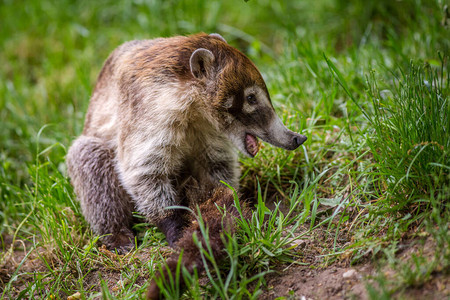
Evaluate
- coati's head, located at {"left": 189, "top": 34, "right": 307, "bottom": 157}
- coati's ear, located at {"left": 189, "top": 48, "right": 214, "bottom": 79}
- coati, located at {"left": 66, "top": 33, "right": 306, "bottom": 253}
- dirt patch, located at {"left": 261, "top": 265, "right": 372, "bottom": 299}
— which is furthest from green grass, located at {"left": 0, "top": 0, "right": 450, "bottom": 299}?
coati's ear, located at {"left": 189, "top": 48, "right": 214, "bottom": 79}

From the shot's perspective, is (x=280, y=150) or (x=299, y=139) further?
(x=280, y=150)

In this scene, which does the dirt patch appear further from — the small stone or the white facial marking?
the white facial marking

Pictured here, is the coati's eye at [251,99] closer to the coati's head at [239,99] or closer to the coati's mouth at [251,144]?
the coati's head at [239,99]

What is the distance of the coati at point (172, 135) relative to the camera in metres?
3.29

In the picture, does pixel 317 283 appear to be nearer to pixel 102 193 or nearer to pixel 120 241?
pixel 120 241

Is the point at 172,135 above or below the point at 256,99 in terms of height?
below

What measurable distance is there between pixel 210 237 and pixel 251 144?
2.94 feet

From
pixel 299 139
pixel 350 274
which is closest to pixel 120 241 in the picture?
pixel 299 139

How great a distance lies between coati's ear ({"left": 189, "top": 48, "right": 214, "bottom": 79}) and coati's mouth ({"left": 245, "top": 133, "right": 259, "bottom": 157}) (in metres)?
0.52

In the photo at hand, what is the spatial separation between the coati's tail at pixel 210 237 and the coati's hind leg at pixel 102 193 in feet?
2.65

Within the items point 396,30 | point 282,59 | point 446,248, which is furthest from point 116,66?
point 396,30

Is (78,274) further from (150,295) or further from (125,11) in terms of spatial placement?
(125,11)

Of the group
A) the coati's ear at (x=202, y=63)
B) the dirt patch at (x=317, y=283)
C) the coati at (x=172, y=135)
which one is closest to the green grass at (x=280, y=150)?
Answer: the dirt patch at (x=317, y=283)

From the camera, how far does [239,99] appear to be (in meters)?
3.28
